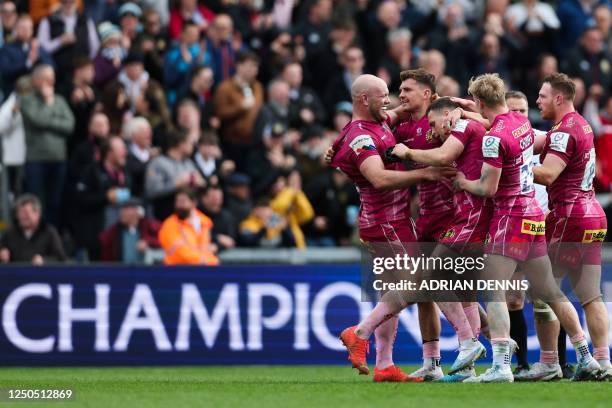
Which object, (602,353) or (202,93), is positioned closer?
(602,353)

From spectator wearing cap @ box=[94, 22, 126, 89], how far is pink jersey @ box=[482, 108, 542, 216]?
901 cm

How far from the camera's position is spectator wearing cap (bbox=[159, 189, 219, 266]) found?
1858 centimetres

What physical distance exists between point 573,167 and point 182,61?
9.14 metres

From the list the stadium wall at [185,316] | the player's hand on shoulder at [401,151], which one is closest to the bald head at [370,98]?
the player's hand on shoulder at [401,151]

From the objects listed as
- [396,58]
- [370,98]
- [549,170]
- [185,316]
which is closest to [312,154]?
[396,58]

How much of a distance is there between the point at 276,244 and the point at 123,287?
309 cm

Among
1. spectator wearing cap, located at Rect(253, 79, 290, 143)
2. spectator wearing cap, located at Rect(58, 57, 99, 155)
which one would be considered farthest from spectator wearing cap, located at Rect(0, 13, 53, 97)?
spectator wearing cap, located at Rect(253, 79, 290, 143)

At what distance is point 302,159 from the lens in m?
21.5

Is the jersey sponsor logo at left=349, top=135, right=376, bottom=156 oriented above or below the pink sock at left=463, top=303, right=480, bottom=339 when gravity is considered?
above

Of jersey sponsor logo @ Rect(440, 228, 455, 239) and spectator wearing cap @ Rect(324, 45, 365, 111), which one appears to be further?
spectator wearing cap @ Rect(324, 45, 365, 111)

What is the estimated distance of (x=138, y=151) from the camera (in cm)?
2017

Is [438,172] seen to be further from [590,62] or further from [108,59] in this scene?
[590,62]

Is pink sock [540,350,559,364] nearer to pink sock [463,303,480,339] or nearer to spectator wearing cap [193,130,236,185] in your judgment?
pink sock [463,303,480,339]

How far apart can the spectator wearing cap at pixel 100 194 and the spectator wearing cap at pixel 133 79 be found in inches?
61.0
